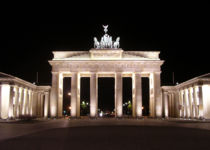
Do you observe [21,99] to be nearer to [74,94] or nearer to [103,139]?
[74,94]

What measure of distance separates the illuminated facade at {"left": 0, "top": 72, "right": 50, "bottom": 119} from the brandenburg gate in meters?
7.18

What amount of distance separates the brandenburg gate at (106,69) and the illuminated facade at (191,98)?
7.13m

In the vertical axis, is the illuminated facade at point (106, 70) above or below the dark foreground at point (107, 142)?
above

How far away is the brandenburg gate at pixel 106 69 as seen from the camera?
64875 millimetres

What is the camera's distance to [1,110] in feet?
180

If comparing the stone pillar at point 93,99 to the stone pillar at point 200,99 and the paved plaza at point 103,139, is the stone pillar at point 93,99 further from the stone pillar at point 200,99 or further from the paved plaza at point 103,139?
the paved plaza at point 103,139

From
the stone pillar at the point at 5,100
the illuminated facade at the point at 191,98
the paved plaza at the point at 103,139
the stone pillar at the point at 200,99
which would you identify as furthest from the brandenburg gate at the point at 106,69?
the paved plaza at the point at 103,139

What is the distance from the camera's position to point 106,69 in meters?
65.5

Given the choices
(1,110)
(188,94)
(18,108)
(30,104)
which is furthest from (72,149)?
(30,104)

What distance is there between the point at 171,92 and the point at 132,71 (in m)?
17.4

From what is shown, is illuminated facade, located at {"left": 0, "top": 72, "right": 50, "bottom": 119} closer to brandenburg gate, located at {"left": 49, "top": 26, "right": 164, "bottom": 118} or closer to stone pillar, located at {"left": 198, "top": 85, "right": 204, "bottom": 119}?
brandenburg gate, located at {"left": 49, "top": 26, "right": 164, "bottom": 118}

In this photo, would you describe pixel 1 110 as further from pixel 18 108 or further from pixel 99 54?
pixel 99 54

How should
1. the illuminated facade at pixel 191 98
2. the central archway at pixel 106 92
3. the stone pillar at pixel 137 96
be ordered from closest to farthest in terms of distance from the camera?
the illuminated facade at pixel 191 98
the stone pillar at pixel 137 96
the central archway at pixel 106 92

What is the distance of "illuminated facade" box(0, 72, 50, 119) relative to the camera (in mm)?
55062
